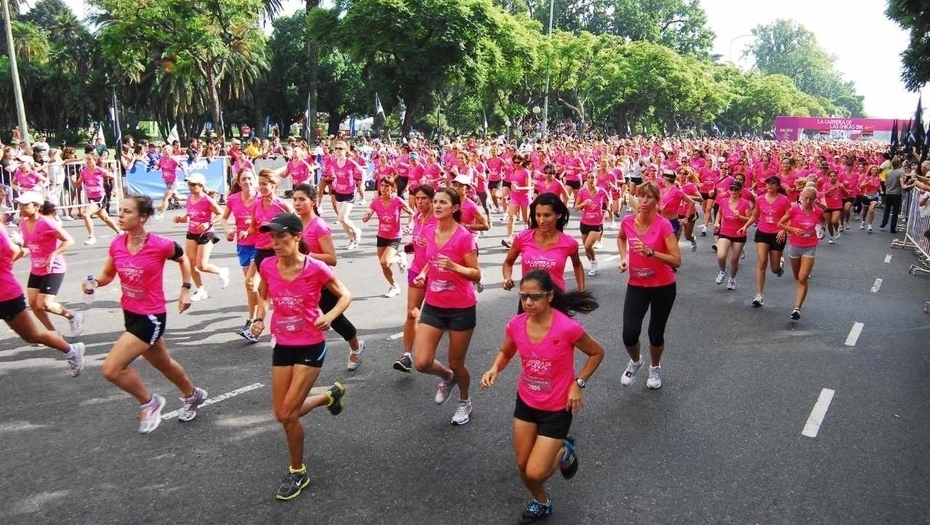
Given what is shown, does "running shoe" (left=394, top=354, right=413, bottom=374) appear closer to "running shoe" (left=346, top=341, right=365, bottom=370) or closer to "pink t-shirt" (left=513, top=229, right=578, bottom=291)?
"running shoe" (left=346, top=341, right=365, bottom=370)

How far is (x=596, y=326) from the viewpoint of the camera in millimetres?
8602

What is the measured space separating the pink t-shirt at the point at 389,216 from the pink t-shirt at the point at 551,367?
18.0 ft

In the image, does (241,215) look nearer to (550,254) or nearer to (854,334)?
(550,254)

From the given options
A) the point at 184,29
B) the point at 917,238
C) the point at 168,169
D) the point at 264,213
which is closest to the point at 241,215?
the point at 264,213

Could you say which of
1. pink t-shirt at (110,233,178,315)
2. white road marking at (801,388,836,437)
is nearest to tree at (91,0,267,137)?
pink t-shirt at (110,233,178,315)

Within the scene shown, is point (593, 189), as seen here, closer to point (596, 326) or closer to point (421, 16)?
point (596, 326)

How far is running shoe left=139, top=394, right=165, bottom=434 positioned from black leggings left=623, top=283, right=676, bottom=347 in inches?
153

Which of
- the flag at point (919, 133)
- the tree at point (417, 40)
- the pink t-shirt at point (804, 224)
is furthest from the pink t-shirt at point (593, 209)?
the tree at point (417, 40)

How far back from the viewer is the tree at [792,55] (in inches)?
5723

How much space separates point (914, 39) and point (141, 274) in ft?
90.2

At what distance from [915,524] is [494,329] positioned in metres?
4.74

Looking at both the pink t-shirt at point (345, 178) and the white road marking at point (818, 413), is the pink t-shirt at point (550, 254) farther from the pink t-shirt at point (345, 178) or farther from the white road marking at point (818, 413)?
the pink t-shirt at point (345, 178)

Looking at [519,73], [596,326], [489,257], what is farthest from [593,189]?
[519,73]

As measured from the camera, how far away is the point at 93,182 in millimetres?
15594
